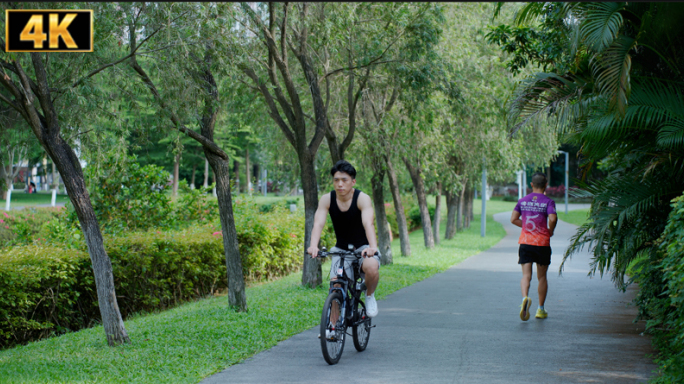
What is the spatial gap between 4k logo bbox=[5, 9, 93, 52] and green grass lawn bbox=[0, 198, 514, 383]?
9.42 feet

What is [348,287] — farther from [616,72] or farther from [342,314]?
[616,72]

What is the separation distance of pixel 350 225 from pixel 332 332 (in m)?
1.08

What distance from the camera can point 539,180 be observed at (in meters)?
8.62

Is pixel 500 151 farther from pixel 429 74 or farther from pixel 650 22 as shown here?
pixel 650 22

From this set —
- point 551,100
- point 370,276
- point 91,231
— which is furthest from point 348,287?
point 551,100

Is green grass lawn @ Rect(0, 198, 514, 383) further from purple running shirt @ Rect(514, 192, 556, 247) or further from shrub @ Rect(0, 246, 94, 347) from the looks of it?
purple running shirt @ Rect(514, 192, 556, 247)

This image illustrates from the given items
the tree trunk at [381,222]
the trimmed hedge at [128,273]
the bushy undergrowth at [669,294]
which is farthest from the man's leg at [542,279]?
the tree trunk at [381,222]

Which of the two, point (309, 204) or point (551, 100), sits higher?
point (551, 100)

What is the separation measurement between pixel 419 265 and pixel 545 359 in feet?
33.7

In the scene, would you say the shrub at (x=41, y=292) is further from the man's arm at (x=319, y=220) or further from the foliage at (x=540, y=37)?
the foliage at (x=540, y=37)

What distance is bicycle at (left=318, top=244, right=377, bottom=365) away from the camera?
20.0ft

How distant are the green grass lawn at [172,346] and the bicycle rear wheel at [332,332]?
101cm

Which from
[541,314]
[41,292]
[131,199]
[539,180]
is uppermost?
[539,180]

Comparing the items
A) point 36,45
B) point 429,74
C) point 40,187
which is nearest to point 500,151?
point 429,74
